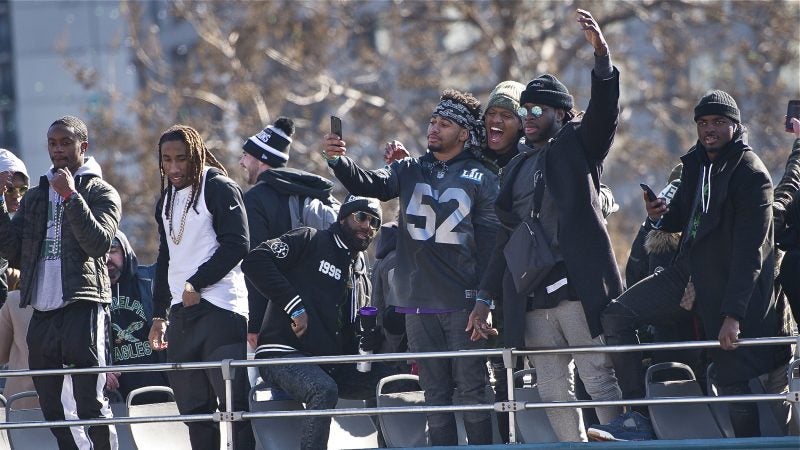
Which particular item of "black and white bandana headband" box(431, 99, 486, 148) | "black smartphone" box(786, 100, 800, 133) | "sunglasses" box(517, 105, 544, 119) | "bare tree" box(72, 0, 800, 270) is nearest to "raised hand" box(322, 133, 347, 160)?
"black and white bandana headband" box(431, 99, 486, 148)

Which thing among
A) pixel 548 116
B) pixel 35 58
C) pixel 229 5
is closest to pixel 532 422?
pixel 548 116

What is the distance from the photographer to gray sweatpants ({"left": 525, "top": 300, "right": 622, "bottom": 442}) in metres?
7.81

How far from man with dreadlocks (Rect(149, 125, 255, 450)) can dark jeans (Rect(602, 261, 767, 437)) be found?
2.14 m

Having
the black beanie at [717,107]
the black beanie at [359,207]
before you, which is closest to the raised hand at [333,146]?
the black beanie at [359,207]

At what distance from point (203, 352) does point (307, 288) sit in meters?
0.74

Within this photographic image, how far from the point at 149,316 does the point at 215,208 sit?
165 cm

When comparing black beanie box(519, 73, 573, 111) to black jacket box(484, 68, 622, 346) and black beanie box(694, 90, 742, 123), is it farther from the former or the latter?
black beanie box(694, 90, 742, 123)

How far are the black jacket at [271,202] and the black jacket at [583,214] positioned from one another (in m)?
2.22

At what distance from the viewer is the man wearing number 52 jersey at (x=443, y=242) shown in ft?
27.1

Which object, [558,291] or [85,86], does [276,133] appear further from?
[85,86]

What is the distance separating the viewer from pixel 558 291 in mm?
7805

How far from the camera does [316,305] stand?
346 inches

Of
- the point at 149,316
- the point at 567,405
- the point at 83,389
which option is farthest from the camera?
the point at 149,316

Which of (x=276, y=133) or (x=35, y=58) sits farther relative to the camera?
(x=35, y=58)
